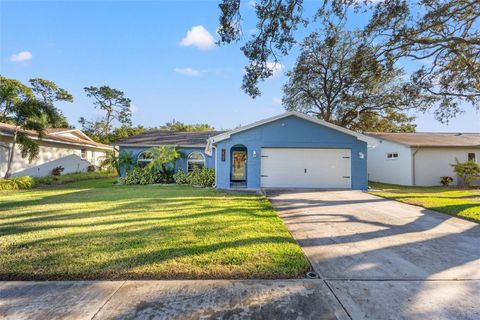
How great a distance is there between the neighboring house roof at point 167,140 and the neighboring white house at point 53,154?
518 cm

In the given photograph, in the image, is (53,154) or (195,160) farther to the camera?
(53,154)

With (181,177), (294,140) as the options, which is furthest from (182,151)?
(294,140)

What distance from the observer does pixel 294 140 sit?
13.0 m

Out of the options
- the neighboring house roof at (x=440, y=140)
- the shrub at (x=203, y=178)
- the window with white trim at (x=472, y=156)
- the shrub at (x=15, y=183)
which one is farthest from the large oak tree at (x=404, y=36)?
the shrub at (x=15, y=183)

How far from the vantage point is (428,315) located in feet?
8.39

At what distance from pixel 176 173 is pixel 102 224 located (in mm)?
10172

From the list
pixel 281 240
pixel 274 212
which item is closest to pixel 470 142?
pixel 274 212

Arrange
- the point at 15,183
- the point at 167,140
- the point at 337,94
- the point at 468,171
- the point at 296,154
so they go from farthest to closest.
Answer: the point at 337,94 → the point at 167,140 → the point at 468,171 → the point at 296,154 → the point at 15,183

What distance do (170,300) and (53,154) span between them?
67.2 ft

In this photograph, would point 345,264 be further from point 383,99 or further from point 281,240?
point 383,99

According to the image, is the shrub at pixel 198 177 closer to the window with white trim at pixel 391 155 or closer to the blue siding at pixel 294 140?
the blue siding at pixel 294 140

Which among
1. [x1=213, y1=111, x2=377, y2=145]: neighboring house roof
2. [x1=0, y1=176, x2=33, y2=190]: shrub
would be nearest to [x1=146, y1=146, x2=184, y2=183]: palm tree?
[x1=213, y1=111, x2=377, y2=145]: neighboring house roof

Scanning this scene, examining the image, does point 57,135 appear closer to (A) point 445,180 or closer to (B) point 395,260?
(B) point 395,260

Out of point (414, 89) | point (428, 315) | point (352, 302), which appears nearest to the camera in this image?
point (428, 315)
